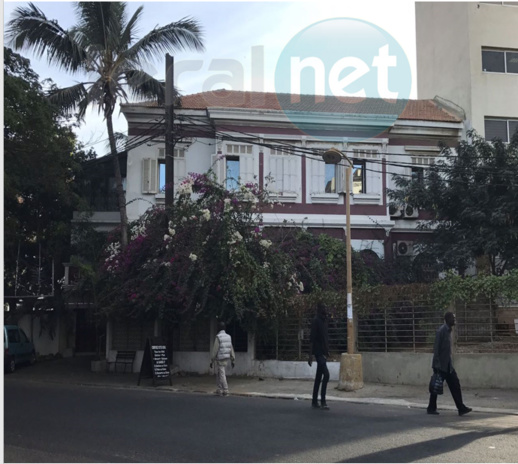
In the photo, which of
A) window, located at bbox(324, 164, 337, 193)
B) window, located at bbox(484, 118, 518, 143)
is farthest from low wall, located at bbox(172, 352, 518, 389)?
window, located at bbox(484, 118, 518, 143)

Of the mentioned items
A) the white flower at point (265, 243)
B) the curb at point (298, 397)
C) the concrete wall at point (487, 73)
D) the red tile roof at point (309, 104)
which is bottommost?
the curb at point (298, 397)

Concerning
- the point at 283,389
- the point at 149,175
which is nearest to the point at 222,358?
the point at 283,389

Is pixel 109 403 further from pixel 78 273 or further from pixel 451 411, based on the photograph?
pixel 78 273

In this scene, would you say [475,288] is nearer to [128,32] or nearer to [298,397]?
[298,397]

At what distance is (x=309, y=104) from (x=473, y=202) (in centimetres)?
798

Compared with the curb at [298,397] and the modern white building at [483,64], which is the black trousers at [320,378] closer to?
the curb at [298,397]

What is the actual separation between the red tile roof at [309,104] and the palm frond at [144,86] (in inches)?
151

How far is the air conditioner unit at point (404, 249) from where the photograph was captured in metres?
24.1

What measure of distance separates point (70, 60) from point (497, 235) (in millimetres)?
14208

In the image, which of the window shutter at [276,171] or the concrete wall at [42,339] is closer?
the window shutter at [276,171]

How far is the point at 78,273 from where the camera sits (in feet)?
73.5

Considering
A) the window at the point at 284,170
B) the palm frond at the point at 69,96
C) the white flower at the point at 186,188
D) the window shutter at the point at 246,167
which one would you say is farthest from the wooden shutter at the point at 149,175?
the white flower at the point at 186,188

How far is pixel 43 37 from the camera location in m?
19.4

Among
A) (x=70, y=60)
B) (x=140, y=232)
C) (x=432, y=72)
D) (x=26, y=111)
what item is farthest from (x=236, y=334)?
(x=432, y=72)
